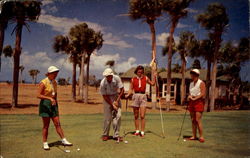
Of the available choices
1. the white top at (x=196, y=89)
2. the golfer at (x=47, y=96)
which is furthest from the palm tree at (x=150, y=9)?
the golfer at (x=47, y=96)

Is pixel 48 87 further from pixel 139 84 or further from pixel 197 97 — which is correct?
pixel 197 97

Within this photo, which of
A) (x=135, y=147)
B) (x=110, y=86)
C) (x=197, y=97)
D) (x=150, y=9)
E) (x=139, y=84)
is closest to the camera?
(x=135, y=147)

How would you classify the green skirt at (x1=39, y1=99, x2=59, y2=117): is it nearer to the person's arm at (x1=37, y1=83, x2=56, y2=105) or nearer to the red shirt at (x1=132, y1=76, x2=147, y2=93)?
the person's arm at (x1=37, y1=83, x2=56, y2=105)

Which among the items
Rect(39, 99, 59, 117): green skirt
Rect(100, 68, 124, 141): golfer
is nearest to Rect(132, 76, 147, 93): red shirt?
Rect(100, 68, 124, 141): golfer

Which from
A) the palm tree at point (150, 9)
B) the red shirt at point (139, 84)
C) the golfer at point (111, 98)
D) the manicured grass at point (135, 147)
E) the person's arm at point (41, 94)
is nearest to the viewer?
the manicured grass at point (135, 147)

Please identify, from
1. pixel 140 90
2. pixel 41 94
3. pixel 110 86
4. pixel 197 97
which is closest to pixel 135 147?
pixel 110 86

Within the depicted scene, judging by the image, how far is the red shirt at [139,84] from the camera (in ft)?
21.9

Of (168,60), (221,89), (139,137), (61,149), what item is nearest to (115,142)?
(139,137)

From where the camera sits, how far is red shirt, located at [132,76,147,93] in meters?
6.66

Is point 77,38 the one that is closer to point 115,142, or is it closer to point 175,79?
point 175,79

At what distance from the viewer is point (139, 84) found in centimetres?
670

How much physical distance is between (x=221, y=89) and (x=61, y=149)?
3017 centimetres

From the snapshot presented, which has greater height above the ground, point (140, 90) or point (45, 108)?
point (140, 90)

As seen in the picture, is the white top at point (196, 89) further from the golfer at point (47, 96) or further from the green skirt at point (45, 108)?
the green skirt at point (45, 108)
